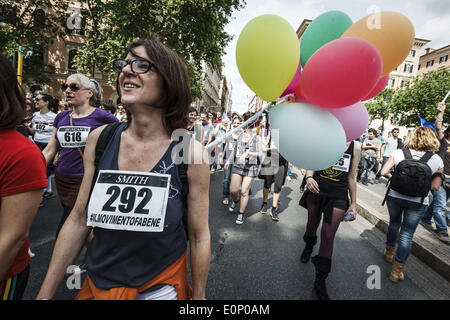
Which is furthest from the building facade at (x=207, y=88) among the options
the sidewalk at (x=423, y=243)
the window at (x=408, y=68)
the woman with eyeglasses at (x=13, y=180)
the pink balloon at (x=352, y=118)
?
the window at (x=408, y=68)

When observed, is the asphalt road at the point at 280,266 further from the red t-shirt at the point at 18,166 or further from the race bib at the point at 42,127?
the red t-shirt at the point at 18,166

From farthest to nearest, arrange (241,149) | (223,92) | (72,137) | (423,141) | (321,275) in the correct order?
(223,92) → (241,149) → (423,141) → (321,275) → (72,137)

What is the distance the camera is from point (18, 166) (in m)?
1.06

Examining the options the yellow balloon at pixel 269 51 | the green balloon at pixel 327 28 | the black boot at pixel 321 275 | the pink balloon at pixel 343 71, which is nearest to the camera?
the pink balloon at pixel 343 71

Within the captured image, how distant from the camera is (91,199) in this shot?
114 centimetres

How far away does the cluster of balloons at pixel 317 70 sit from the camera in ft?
4.58

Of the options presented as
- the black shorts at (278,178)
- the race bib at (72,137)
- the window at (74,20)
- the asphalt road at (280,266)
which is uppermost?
the window at (74,20)

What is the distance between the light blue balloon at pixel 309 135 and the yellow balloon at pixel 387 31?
1.76 ft

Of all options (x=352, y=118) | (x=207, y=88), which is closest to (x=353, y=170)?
(x=352, y=118)

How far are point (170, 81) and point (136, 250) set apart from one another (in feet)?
2.66

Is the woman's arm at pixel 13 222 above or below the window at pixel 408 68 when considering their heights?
below

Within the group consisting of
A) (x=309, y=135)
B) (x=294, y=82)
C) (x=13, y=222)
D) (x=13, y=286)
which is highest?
(x=294, y=82)

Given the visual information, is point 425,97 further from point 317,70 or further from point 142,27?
point 317,70

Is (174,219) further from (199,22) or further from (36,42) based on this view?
(36,42)
